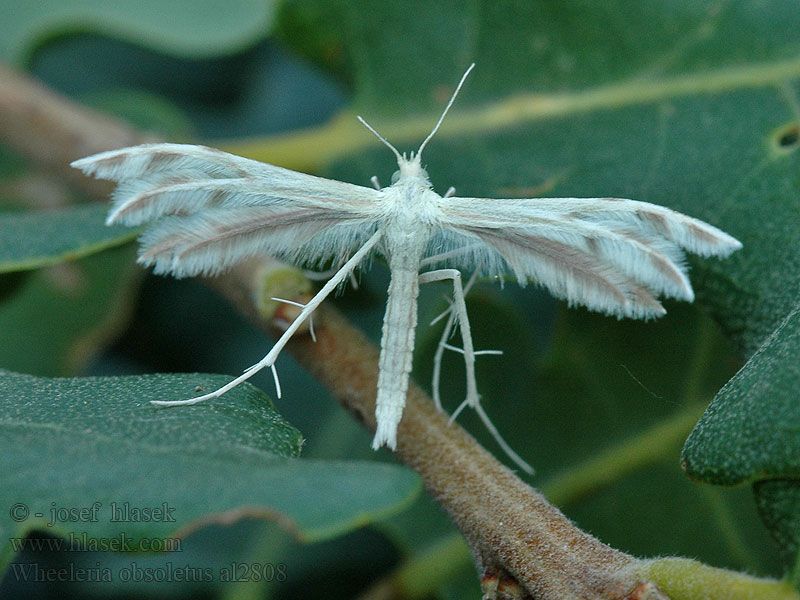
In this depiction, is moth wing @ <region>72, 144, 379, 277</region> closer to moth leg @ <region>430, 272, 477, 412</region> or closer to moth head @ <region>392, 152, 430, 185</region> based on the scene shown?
moth head @ <region>392, 152, 430, 185</region>

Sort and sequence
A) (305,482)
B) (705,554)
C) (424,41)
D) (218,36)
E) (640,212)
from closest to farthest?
1. (305,482)
2. (640,212)
3. (705,554)
4. (424,41)
5. (218,36)

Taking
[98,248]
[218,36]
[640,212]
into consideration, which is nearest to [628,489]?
[640,212]

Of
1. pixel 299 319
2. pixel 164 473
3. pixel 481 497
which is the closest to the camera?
pixel 164 473

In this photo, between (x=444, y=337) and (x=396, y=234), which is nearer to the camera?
(x=396, y=234)

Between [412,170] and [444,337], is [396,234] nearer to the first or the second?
[412,170]

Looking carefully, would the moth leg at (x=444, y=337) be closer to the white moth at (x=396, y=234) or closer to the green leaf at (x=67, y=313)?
the white moth at (x=396, y=234)

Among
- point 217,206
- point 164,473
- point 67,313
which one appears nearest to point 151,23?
point 67,313

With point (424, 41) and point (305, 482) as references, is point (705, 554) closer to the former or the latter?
point (305, 482)
